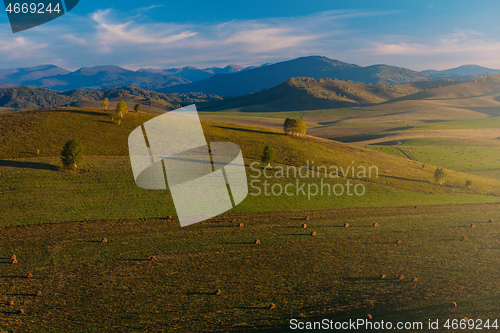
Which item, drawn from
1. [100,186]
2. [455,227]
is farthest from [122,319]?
[455,227]

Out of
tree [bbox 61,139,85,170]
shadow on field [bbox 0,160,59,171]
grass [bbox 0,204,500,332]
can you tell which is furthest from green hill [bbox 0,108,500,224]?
grass [bbox 0,204,500,332]

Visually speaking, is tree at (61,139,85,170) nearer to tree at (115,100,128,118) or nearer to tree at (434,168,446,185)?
tree at (115,100,128,118)

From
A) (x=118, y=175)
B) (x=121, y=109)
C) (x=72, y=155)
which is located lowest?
(x=118, y=175)

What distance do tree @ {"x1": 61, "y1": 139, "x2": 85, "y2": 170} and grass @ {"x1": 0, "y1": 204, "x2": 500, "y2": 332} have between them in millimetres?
19907

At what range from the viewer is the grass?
25.4 m

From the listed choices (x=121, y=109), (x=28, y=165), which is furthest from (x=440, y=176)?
→ (x=28, y=165)

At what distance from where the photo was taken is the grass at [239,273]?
25.4m

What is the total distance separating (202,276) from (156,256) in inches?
293

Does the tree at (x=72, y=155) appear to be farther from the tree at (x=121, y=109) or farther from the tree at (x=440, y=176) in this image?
the tree at (x=440, y=176)

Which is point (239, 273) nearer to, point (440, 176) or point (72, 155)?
point (72, 155)

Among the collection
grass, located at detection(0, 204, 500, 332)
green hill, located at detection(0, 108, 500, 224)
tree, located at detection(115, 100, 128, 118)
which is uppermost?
tree, located at detection(115, 100, 128, 118)

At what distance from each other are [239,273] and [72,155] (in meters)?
44.6

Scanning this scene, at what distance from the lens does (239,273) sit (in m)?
32.8

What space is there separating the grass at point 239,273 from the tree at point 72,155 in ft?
65.3
